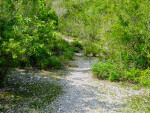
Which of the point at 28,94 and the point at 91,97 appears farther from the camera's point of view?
the point at 91,97

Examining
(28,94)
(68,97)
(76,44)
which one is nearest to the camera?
(28,94)

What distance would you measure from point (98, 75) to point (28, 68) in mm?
7559

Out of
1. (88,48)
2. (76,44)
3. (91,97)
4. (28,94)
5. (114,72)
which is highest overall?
(76,44)

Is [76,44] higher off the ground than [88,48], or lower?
higher

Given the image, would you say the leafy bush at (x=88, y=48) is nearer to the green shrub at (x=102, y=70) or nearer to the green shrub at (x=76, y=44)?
the green shrub at (x=76, y=44)

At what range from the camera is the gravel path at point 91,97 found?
26.7 feet

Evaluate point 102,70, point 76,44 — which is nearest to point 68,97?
point 102,70

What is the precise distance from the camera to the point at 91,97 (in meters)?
9.78

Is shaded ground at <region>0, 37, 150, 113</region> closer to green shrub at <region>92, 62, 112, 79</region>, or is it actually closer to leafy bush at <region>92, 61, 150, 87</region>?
leafy bush at <region>92, 61, 150, 87</region>

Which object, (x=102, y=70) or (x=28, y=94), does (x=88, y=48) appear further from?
(x=28, y=94)

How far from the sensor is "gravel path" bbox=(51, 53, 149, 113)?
8.14m

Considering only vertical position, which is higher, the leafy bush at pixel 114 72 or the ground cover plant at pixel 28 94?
the leafy bush at pixel 114 72

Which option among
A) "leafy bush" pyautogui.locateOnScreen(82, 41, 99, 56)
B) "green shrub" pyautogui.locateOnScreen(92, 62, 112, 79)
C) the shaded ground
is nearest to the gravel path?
the shaded ground

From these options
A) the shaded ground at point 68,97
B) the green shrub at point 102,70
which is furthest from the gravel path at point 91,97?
the green shrub at point 102,70
